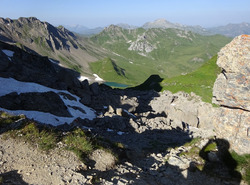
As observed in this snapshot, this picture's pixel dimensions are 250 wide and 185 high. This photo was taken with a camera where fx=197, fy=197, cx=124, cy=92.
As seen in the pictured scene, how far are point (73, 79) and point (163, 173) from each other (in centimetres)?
4439

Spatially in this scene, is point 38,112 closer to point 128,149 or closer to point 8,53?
point 128,149

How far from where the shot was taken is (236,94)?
2025 cm

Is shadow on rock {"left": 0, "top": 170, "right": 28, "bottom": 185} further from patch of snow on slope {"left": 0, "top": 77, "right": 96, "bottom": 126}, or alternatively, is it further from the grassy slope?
the grassy slope

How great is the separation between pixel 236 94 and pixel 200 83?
62.9 m

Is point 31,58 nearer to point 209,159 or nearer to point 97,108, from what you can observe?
point 97,108

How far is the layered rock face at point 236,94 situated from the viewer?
1986 centimetres

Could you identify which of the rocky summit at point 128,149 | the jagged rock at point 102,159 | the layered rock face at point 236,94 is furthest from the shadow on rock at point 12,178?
the layered rock face at point 236,94

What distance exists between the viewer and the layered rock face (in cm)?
1986

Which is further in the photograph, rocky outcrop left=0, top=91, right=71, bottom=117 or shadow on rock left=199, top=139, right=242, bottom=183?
rocky outcrop left=0, top=91, right=71, bottom=117

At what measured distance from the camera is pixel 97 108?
5150 centimetres

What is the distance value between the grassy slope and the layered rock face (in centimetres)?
4541

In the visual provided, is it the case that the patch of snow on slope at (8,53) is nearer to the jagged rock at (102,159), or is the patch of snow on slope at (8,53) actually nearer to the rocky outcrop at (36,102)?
the rocky outcrop at (36,102)

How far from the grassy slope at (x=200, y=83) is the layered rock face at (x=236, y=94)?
45.4 metres

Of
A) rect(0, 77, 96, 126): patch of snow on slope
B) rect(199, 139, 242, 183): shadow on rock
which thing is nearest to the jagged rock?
rect(199, 139, 242, 183): shadow on rock
